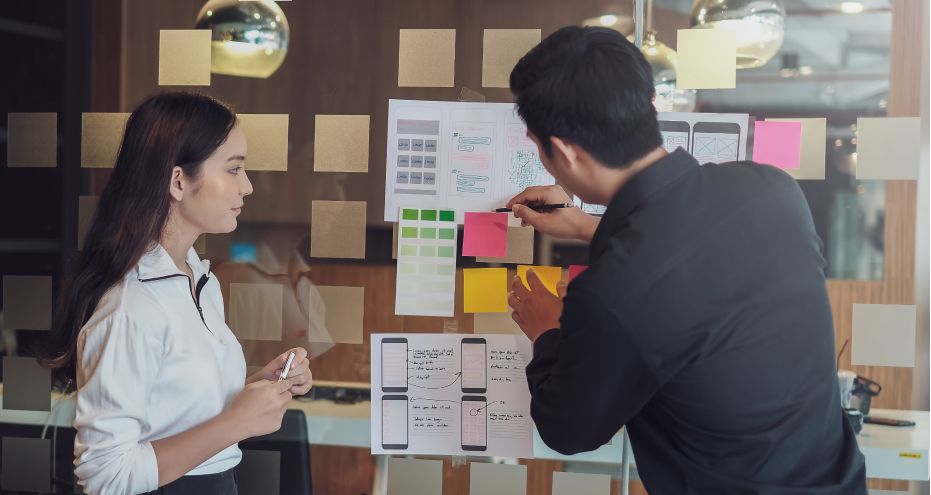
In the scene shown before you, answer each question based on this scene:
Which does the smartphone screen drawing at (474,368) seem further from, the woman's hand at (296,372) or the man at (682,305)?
the man at (682,305)

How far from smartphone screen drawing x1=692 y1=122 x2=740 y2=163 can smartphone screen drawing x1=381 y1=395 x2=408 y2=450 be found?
873mm

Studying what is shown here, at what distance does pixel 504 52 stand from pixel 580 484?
1011mm

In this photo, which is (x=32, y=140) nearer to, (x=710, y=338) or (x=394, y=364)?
(x=394, y=364)

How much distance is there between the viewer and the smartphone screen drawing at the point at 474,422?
1964 millimetres

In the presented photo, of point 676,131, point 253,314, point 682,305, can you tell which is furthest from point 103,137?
point 682,305

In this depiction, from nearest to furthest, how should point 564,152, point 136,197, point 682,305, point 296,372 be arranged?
1. point 682,305
2. point 564,152
3. point 136,197
4. point 296,372

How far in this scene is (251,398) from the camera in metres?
1.51

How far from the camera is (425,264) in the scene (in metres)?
1.97

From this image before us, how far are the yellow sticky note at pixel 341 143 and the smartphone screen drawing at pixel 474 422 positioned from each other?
591mm

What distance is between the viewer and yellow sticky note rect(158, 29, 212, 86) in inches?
81.0

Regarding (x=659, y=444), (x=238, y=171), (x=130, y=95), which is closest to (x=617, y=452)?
(x=659, y=444)

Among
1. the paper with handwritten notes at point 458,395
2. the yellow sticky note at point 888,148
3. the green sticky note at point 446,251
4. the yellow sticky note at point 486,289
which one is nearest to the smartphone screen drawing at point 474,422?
the paper with handwritten notes at point 458,395

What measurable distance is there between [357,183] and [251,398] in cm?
66

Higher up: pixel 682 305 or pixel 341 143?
pixel 341 143
